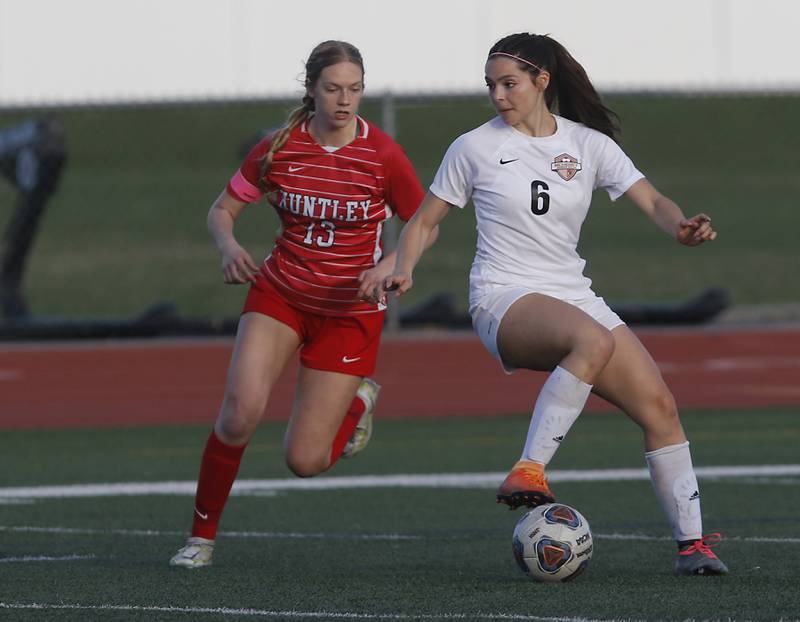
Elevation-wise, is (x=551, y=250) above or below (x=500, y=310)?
above

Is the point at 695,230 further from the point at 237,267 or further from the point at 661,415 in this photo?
the point at 237,267

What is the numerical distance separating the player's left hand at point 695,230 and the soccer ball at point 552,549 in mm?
1079

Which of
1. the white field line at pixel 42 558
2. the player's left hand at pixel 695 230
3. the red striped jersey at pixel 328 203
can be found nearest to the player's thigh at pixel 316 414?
the red striped jersey at pixel 328 203

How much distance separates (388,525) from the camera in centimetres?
781

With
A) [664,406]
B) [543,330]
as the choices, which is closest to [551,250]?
[543,330]

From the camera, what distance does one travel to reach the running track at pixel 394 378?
41.7 ft

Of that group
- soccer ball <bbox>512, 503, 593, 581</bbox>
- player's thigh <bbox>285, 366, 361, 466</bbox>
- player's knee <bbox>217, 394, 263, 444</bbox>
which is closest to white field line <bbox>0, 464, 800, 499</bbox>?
player's thigh <bbox>285, 366, 361, 466</bbox>

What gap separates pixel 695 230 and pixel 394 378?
7.18 meters

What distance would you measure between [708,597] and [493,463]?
16.4 ft

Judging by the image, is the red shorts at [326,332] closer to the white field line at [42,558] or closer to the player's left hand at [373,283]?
the player's left hand at [373,283]

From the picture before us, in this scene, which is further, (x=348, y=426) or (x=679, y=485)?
(x=348, y=426)

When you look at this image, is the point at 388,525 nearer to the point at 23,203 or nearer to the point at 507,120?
the point at 507,120

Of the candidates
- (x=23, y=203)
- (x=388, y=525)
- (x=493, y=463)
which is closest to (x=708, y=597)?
(x=388, y=525)

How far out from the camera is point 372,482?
9570 millimetres
